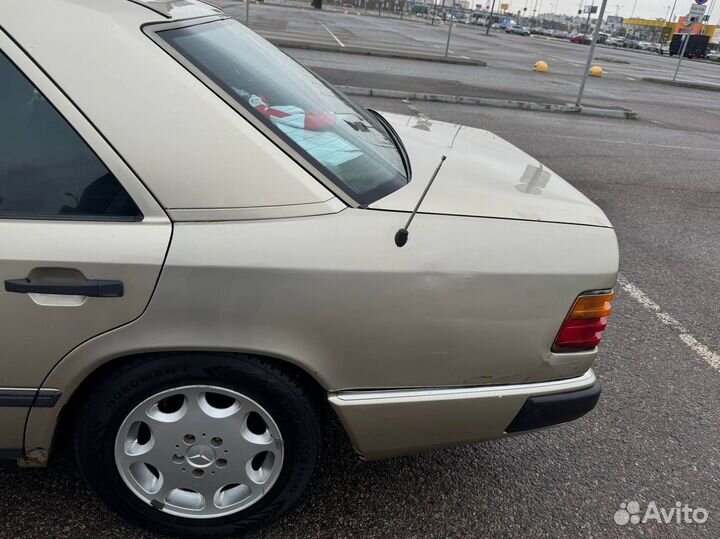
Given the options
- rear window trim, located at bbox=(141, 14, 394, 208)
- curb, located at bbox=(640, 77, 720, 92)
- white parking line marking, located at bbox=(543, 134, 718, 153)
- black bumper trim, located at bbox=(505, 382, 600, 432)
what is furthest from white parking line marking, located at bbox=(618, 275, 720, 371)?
curb, located at bbox=(640, 77, 720, 92)

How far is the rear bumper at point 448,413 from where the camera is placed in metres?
1.75

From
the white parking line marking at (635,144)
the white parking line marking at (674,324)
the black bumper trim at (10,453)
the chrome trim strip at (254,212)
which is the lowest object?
the white parking line marking at (674,324)

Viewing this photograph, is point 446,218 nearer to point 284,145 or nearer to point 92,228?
point 284,145

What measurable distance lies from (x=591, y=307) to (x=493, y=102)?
11.0 m

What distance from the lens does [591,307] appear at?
180 centimetres

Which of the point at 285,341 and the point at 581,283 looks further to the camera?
the point at 581,283

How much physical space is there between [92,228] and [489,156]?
161cm

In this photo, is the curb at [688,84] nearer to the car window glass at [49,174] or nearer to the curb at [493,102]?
the curb at [493,102]

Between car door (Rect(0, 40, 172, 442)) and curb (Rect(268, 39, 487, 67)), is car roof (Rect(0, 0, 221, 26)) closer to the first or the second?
car door (Rect(0, 40, 172, 442))

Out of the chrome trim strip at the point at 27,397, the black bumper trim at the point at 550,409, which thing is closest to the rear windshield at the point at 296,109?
the black bumper trim at the point at 550,409

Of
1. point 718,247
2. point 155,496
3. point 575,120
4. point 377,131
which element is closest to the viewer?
point 155,496

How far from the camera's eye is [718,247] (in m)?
5.11

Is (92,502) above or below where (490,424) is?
below

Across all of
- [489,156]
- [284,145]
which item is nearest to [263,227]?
[284,145]
